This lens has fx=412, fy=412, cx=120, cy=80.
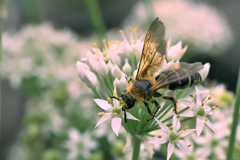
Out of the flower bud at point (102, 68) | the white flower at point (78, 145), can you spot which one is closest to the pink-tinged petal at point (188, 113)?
the flower bud at point (102, 68)

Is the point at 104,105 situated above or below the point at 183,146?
above

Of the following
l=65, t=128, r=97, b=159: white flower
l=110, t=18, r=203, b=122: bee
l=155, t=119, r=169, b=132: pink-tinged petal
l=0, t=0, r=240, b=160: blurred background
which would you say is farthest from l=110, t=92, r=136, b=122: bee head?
l=65, t=128, r=97, b=159: white flower

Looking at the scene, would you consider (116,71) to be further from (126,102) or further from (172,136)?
(172,136)

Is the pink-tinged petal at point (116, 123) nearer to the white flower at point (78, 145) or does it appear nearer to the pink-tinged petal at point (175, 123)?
the pink-tinged petal at point (175, 123)

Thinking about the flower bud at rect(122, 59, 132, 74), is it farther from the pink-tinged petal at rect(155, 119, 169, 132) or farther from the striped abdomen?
the pink-tinged petal at rect(155, 119, 169, 132)

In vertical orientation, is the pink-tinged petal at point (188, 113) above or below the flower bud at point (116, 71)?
below

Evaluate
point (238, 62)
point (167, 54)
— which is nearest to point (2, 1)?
point (167, 54)

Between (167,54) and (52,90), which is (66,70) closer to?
(52,90)

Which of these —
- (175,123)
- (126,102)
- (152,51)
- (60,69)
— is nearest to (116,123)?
(126,102)
